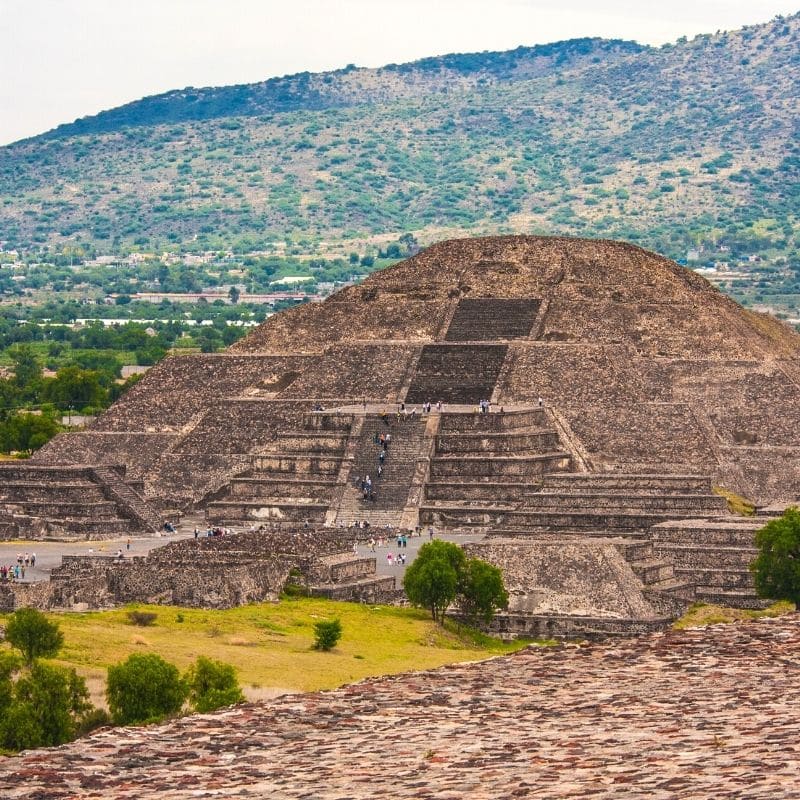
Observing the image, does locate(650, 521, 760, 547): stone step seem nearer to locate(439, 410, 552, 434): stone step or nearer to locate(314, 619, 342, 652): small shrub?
locate(314, 619, 342, 652): small shrub

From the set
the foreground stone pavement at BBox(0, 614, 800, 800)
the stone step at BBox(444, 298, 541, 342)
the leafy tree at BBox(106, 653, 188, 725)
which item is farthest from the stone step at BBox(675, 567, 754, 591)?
the stone step at BBox(444, 298, 541, 342)

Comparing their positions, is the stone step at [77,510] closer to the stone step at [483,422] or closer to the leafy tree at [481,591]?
the stone step at [483,422]

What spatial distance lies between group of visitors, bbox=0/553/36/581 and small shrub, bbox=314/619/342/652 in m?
8.52

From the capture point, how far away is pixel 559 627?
160ft

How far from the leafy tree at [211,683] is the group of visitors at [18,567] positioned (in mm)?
14377

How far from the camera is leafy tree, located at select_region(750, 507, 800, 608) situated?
4931 cm

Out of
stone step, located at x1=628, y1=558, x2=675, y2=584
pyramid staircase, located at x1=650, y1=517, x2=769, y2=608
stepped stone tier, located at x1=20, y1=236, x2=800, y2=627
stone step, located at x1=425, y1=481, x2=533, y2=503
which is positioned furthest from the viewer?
stone step, located at x1=425, y1=481, x2=533, y2=503

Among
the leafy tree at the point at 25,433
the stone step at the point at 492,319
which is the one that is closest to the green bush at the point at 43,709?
the stone step at the point at 492,319

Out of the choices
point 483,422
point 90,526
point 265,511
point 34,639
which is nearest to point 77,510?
point 90,526

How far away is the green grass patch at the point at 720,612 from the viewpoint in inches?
1876

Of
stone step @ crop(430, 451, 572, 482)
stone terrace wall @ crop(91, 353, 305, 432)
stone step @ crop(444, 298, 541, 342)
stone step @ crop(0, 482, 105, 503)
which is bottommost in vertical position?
stone step @ crop(0, 482, 105, 503)

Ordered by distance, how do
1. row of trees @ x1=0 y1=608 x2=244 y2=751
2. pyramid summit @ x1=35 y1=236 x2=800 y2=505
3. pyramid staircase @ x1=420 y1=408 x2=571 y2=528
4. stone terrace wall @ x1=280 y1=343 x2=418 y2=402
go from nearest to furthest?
row of trees @ x1=0 y1=608 x2=244 y2=751 → pyramid staircase @ x1=420 y1=408 x2=571 y2=528 → pyramid summit @ x1=35 y1=236 x2=800 y2=505 → stone terrace wall @ x1=280 y1=343 x2=418 y2=402

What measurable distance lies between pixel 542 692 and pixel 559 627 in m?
20.7

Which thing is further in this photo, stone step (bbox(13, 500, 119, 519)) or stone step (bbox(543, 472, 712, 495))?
stone step (bbox(13, 500, 119, 519))
